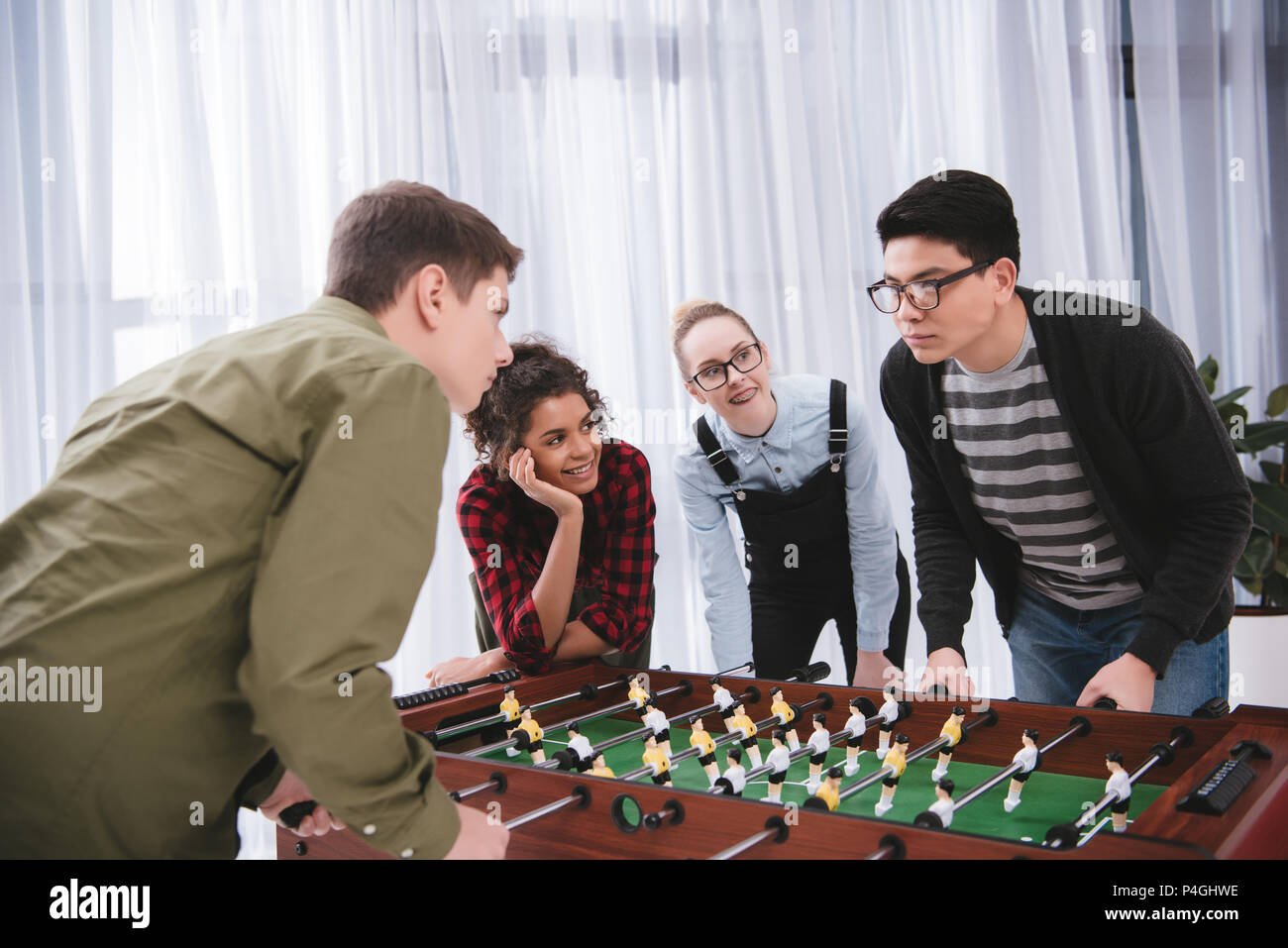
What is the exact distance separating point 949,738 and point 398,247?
42.5 inches

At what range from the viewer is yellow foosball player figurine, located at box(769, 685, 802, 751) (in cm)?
155

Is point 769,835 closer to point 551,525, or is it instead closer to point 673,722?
point 673,722

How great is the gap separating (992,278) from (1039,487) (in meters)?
0.43

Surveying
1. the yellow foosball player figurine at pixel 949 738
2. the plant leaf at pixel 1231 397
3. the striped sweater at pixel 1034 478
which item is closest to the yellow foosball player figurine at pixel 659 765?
the yellow foosball player figurine at pixel 949 738

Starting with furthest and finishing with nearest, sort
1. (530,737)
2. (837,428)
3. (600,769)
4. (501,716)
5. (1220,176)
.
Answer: (1220,176), (837,428), (501,716), (530,737), (600,769)

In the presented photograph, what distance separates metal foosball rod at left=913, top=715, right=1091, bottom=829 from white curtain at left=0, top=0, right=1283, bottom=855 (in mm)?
2198

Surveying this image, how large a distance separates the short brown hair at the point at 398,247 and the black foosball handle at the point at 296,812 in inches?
24.4

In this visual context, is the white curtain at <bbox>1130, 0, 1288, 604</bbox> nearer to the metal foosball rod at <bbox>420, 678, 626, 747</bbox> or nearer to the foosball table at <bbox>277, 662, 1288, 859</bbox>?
the foosball table at <bbox>277, 662, 1288, 859</bbox>

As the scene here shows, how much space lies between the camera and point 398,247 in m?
1.19

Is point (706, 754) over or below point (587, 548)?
below

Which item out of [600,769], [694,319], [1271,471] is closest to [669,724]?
[600,769]

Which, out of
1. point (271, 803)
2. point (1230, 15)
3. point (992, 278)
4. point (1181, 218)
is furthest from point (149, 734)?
point (1230, 15)

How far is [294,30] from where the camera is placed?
3449 millimetres
